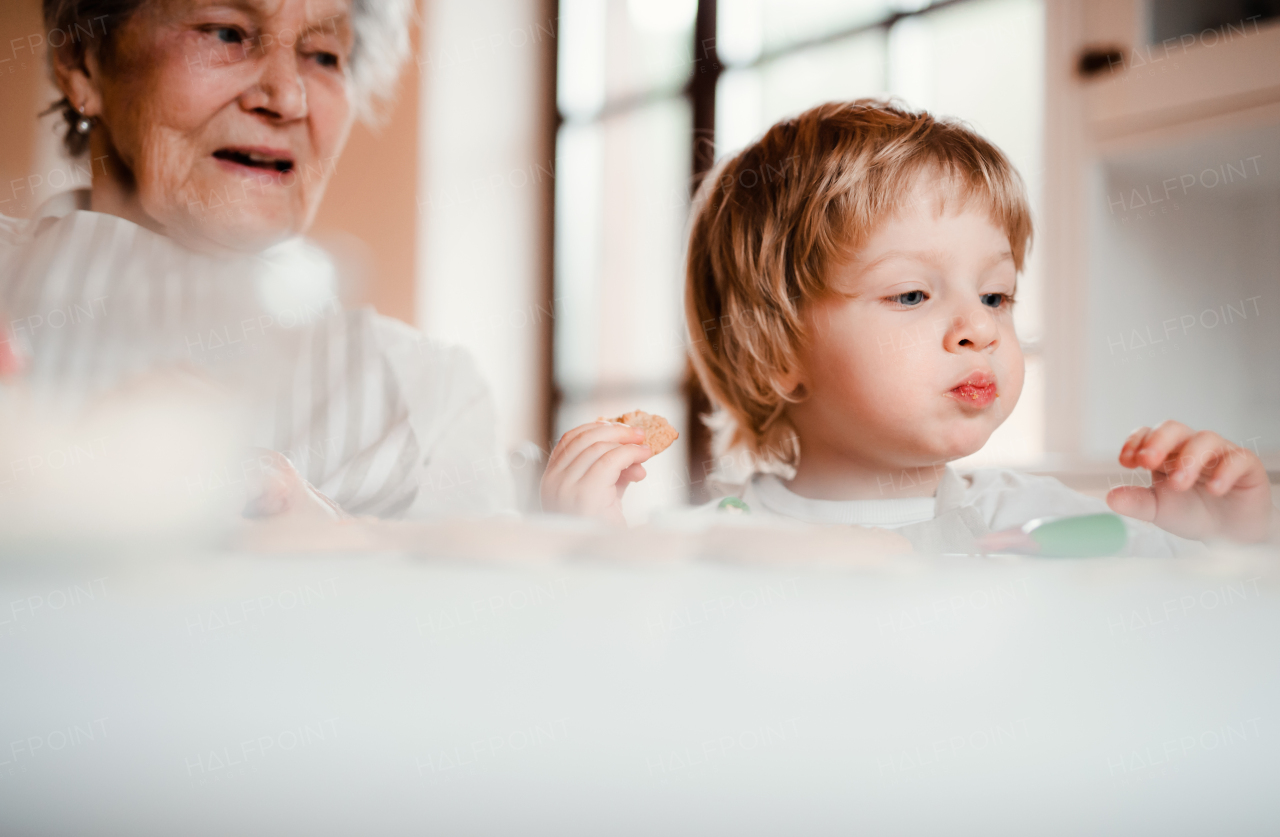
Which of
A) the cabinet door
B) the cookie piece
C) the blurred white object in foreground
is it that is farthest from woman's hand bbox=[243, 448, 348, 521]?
the cabinet door

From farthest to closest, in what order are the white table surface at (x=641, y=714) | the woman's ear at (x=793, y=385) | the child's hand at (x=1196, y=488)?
the woman's ear at (x=793, y=385) → the child's hand at (x=1196, y=488) → the white table surface at (x=641, y=714)

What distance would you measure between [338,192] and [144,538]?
14.3 inches

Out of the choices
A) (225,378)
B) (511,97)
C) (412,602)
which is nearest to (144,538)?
(412,602)

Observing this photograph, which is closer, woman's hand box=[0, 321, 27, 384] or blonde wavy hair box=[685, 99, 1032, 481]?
woman's hand box=[0, 321, 27, 384]

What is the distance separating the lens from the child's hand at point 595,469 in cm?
33

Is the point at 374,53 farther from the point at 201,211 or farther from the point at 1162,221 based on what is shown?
the point at 1162,221

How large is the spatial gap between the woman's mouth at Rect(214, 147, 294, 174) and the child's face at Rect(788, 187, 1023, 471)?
26 centimetres

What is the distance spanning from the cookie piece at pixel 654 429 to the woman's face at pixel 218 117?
19cm

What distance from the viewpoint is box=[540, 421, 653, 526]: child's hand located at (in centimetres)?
33

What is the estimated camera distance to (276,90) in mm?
386

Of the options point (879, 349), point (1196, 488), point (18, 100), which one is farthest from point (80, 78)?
point (1196, 488)

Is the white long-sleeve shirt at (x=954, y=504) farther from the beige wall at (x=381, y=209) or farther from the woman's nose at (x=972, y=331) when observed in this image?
the beige wall at (x=381, y=209)

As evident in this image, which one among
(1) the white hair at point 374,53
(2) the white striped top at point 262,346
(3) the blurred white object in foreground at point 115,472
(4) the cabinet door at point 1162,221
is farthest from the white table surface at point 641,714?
(1) the white hair at point 374,53

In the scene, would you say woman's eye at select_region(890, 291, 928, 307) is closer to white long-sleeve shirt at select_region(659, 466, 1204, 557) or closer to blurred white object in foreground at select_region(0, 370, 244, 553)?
white long-sleeve shirt at select_region(659, 466, 1204, 557)
